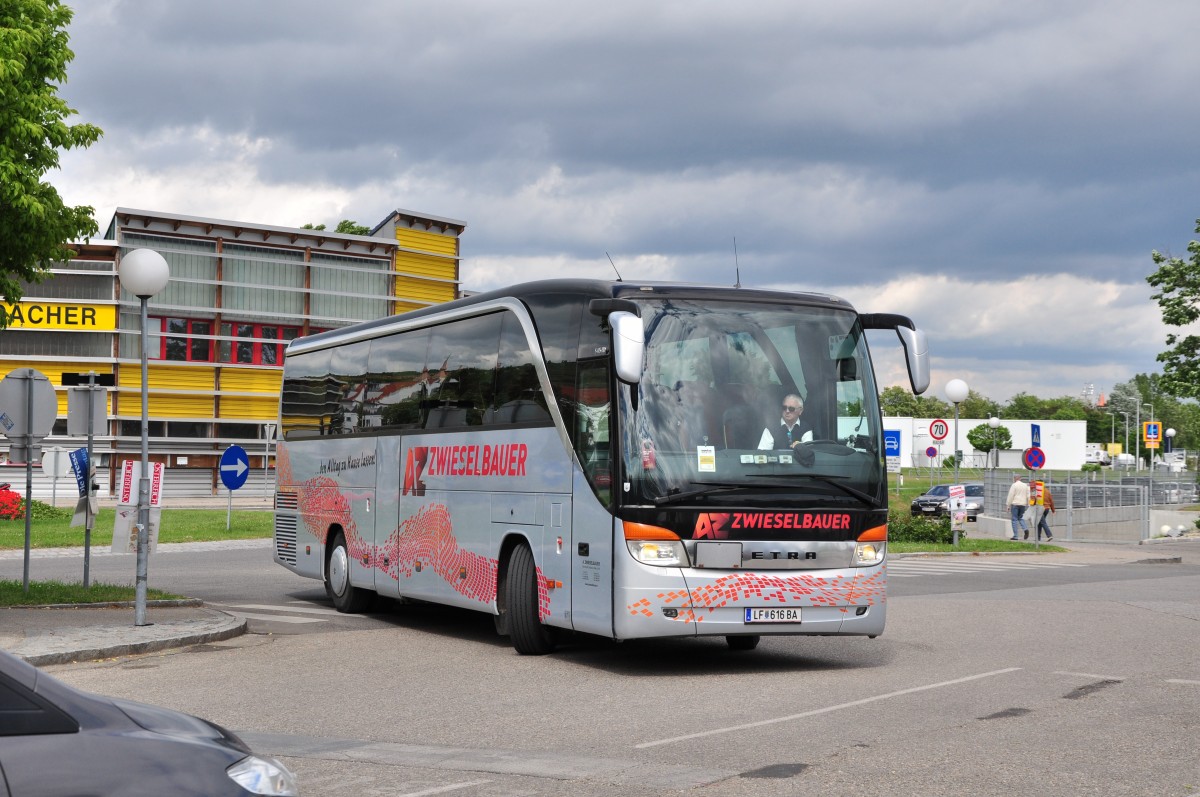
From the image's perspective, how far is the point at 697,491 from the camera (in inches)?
462

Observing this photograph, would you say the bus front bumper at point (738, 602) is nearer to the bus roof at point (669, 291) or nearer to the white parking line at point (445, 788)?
the bus roof at point (669, 291)

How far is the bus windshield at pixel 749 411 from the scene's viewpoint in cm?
1180

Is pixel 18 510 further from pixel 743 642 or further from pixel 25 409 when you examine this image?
pixel 743 642

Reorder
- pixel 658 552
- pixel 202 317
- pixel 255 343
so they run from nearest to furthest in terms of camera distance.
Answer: pixel 658 552 < pixel 202 317 < pixel 255 343

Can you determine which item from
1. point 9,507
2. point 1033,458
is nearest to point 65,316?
point 9,507

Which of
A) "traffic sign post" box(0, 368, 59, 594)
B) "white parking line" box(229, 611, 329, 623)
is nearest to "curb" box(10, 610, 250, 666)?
"white parking line" box(229, 611, 329, 623)

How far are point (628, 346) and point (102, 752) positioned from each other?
7.73 m

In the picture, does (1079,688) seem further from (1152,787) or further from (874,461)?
(1152,787)

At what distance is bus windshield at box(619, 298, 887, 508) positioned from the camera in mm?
11805

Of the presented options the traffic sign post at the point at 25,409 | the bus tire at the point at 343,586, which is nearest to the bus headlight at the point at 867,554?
the bus tire at the point at 343,586

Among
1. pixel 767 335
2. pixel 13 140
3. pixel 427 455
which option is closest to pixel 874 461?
pixel 767 335

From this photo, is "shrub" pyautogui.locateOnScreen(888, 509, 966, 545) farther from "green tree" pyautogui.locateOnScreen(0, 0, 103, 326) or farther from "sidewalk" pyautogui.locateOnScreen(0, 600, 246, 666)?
"green tree" pyautogui.locateOnScreen(0, 0, 103, 326)

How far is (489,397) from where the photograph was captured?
1413 cm

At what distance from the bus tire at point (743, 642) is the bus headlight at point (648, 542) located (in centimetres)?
265
